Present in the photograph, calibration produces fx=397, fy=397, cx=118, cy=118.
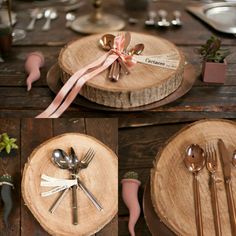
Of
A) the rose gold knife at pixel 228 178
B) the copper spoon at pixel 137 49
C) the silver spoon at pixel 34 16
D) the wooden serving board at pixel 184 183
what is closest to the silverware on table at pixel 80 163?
the wooden serving board at pixel 184 183

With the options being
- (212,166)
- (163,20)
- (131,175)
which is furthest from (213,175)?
(163,20)

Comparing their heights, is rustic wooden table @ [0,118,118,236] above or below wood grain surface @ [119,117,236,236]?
above

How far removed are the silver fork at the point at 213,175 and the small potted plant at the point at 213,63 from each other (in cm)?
27

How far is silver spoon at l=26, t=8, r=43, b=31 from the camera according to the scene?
4.35ft

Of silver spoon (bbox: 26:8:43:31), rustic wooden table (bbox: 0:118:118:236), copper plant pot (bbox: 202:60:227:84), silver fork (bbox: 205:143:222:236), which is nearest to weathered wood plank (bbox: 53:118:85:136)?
rustic wooden table (bbox: 0:118:118:236)

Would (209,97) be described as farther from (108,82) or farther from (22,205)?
(22,205)

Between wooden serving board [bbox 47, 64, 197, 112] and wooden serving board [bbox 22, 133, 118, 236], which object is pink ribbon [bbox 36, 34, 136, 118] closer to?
wooden serving board [bbox 47, 64, 197, 112]

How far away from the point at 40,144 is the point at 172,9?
0.98m

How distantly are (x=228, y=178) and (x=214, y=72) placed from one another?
34 cm

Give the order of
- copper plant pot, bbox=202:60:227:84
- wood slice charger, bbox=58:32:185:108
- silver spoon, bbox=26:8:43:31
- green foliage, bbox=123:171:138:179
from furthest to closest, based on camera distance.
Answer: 1. silver spoon, bbox=26:8:43:31
2. copper plant pot, bbox=202:60:227:84
3. wood slice charger, bbox=58:32:185:108
4. green foliage, bbox=123:171:138:179

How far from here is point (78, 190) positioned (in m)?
Answer: 0.66

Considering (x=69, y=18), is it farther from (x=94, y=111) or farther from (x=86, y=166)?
(x=86, y=166)

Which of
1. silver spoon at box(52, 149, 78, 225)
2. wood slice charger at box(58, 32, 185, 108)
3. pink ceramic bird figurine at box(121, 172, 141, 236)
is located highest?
wood slice charger at box(58, 32, 185, 108)

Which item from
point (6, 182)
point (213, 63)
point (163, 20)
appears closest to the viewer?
point (6, 182)
